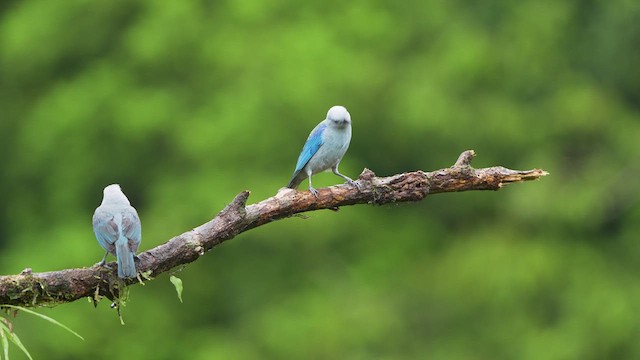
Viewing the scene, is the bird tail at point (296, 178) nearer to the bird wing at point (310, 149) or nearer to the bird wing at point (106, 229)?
the bird wing at point (310, 149)

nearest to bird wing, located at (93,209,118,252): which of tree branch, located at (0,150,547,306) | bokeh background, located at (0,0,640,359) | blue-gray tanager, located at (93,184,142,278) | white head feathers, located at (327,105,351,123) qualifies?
blue-gray tanager, located at (93,184,142,278)

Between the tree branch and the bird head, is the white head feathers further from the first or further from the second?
the tree branch

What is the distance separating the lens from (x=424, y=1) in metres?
26.9

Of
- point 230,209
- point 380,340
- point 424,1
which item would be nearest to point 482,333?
point 380,340

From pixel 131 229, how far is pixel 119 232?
0.30ft

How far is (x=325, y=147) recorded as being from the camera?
403 inches

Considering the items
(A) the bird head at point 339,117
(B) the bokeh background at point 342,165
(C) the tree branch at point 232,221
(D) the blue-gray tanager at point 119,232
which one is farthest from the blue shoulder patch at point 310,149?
(B) the bokeh background at point 342,165

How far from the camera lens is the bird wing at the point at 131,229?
8406mm

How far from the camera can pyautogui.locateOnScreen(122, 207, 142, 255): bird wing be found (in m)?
8.41

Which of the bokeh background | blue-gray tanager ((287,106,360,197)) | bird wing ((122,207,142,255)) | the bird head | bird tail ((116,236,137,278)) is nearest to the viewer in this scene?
bird tail ((116,236,137,278))

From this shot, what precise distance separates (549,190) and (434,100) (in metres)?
2.34

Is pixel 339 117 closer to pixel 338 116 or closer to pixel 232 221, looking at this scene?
pixel 338 116

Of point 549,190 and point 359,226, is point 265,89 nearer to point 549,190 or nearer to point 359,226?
point 359,226

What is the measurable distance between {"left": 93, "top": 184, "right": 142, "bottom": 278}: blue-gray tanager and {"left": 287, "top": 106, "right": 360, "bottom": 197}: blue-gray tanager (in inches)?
65.8
